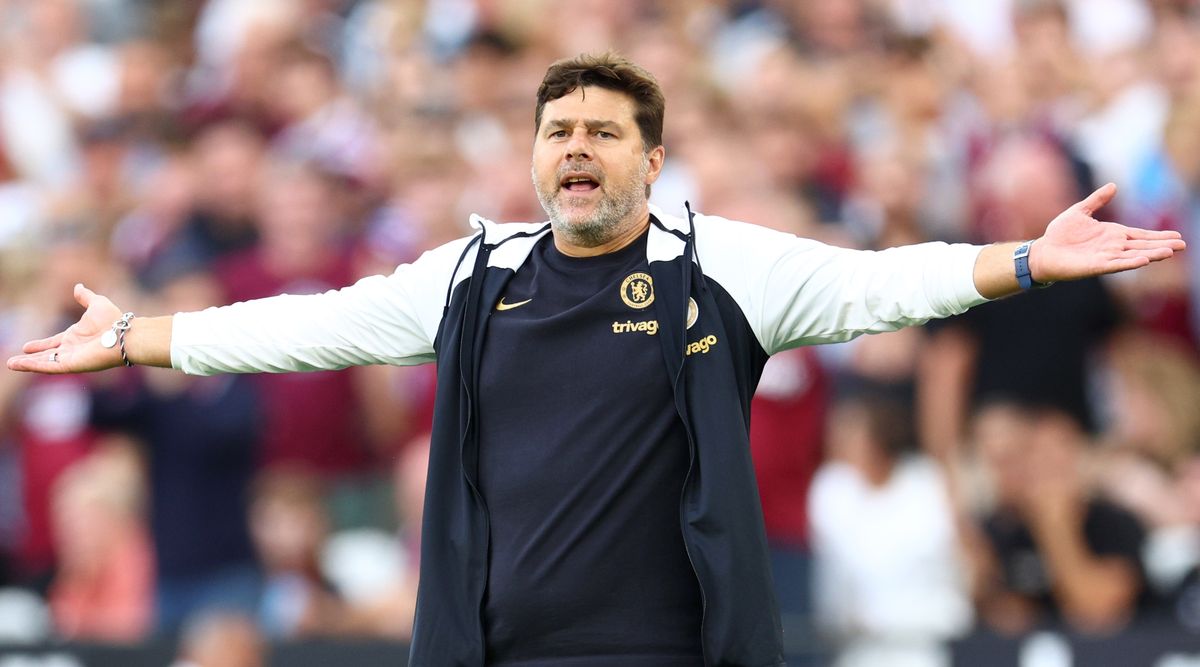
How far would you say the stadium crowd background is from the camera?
852 cm

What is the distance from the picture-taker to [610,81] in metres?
4.64

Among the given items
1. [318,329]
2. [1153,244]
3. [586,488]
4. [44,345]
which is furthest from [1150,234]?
[44,345]

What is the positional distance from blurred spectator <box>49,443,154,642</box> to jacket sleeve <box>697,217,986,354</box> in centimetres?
556

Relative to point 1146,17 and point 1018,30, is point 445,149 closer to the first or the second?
point 1018,30

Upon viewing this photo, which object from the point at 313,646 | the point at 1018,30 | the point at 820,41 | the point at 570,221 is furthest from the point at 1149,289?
the point at 570,221

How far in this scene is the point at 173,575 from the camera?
30.2 ft

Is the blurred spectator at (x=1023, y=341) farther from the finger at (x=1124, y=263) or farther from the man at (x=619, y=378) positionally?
the finger at (x=1124, y=263)

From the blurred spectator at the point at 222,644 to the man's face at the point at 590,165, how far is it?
178 inches

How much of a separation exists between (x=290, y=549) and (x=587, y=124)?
509 centimetres

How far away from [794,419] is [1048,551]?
1310mm

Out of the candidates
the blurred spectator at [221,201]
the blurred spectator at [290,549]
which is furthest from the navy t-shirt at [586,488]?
the blurred spectator at [221,201]

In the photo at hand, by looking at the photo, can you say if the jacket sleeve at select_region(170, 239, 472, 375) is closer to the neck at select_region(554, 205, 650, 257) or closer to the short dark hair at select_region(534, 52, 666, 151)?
the neck at select_region(554, 205, 650, 257)

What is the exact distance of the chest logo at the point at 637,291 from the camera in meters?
4.55

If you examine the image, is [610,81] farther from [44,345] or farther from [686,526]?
[44,345]
